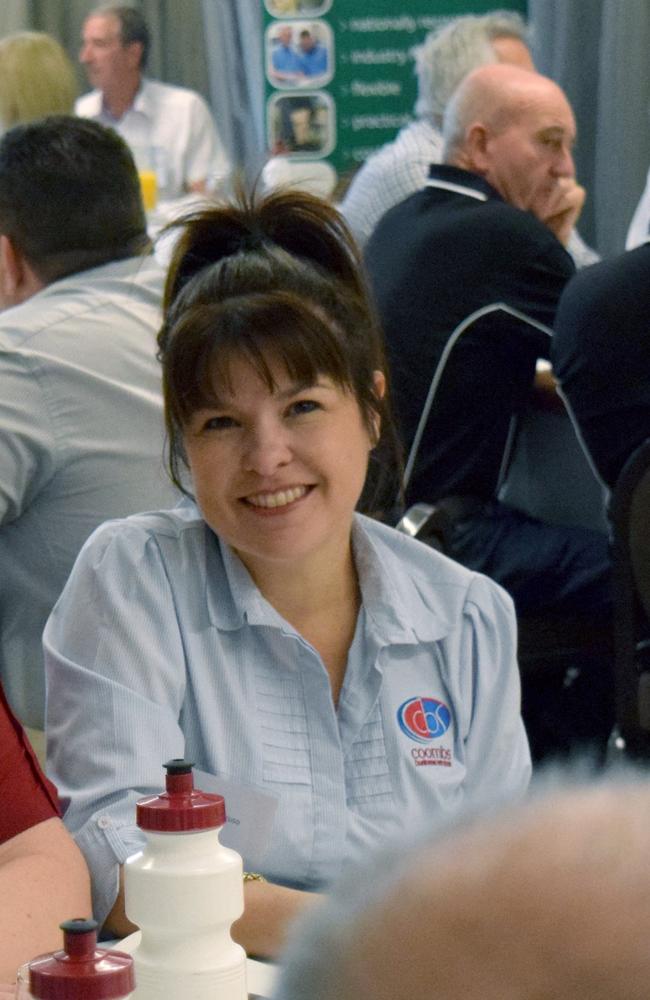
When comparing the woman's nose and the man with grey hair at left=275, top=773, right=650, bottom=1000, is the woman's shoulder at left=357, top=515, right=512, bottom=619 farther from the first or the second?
the man with grey hair at left=275, top=773, right=650, bottom=1000

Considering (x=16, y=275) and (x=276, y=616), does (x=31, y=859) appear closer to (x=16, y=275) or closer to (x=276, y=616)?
(x=276, y=616)

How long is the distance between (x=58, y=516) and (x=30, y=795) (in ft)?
A: 3.53

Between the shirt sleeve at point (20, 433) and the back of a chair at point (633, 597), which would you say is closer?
the shirt sleeve at point (20, 433)

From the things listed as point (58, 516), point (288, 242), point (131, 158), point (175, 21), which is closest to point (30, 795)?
point (288, 242)

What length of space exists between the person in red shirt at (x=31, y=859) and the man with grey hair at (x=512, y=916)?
3.31 feet

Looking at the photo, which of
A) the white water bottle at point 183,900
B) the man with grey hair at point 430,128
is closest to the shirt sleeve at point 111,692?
the white water bottle at point 183,900

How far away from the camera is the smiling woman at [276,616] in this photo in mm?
1539

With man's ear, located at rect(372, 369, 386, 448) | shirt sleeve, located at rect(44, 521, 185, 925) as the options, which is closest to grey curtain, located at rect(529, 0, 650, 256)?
man's ear, located at rect(372, 369, 386, 448)

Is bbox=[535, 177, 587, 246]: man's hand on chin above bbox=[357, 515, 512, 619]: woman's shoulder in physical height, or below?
above

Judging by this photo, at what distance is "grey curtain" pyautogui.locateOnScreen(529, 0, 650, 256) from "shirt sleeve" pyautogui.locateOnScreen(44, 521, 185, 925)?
211 inches

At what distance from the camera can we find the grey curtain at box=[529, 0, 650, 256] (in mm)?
6562

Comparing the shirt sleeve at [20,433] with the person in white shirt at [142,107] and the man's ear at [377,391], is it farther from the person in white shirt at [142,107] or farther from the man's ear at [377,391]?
the person in white shirt at [142,107]

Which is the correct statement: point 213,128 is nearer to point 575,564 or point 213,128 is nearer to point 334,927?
point 575,564

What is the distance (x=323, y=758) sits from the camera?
1589 millimetres
